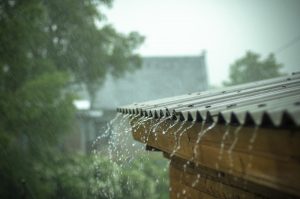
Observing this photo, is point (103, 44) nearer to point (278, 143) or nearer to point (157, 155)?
point (157, 155)

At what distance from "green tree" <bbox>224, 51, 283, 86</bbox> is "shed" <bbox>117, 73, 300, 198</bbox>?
29614 mm

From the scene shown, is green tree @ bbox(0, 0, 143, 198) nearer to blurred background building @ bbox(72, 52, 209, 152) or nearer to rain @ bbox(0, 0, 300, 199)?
rain @ bbox(0, 0, 300, 199)

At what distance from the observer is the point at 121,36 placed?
17.1m

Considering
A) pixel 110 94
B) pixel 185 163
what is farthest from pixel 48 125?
pixel 110 94

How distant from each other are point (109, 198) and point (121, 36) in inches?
364

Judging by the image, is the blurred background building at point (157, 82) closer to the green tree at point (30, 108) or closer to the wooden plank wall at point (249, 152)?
the green tree at point (30, 108)

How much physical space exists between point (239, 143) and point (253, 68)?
32254 millimetres

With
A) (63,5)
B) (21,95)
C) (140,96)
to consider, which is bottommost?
(21,95)

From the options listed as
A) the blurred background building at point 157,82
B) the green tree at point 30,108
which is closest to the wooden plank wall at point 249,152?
the green tree at point 30,108

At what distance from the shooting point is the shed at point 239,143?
1604mm

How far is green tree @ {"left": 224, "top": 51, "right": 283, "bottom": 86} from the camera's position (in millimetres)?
31281

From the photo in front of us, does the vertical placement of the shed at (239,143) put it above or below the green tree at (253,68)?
below

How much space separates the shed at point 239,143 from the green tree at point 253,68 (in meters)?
29.6

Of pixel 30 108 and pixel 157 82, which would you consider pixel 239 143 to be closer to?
pixel 30 108
